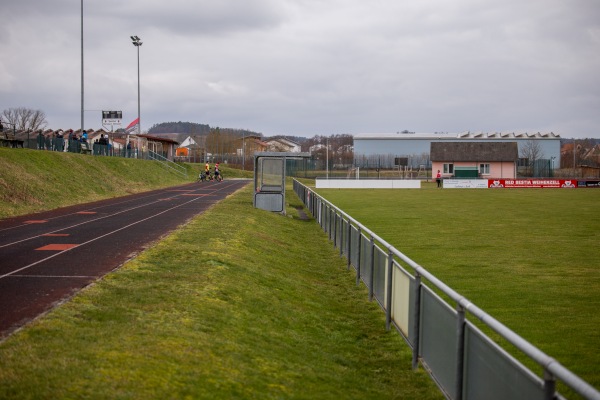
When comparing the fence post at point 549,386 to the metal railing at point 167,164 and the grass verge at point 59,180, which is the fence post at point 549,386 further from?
the metal railing at point 167,164

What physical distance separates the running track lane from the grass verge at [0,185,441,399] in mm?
599

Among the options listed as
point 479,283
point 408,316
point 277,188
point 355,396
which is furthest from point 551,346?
point 277,188

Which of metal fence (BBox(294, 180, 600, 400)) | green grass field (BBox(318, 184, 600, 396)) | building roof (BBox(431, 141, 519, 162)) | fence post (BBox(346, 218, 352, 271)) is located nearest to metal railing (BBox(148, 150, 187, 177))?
building roof (BBox(431, 141, 519, 162))

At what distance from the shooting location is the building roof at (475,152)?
285 ft

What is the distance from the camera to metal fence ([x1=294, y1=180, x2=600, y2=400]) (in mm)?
4316

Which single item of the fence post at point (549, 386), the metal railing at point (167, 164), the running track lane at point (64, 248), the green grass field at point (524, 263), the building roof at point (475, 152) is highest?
the building roof at point (475, 152)

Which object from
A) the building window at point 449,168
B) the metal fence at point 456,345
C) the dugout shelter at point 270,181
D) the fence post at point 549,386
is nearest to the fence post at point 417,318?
the metal fence at point 456,345

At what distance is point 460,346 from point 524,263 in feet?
36.7

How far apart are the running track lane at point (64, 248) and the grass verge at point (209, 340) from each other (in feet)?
1.97

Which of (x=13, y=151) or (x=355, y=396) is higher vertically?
(x=13, y=151)

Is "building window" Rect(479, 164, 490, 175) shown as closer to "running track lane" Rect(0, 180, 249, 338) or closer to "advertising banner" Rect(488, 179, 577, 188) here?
"advertising banner" Rect(488, 179, 577, 188)

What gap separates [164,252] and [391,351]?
6.62 m

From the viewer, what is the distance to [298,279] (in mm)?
14203

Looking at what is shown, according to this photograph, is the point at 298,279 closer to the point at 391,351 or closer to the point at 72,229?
the point at 391,351
